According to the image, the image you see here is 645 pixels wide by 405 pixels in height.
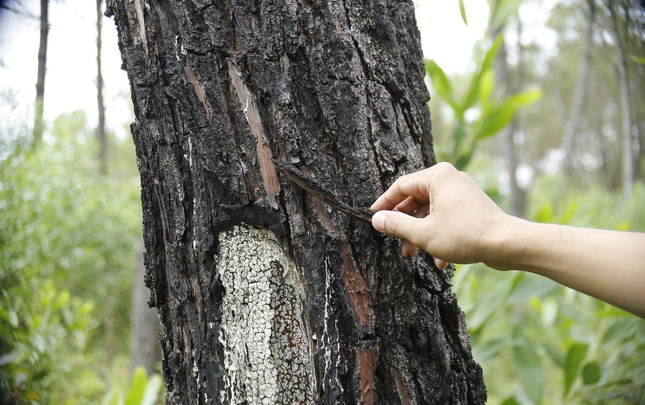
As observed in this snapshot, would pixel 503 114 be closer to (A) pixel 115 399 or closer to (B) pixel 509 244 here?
(B) pixel 509 244

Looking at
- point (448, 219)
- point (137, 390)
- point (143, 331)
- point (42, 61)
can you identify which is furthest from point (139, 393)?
point (143, 331)

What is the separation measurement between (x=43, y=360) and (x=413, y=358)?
169 cm

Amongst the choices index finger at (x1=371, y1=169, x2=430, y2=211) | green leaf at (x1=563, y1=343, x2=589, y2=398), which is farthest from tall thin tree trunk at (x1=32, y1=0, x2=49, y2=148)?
green leaf at (x1=563, y1=343, x2=589, y2=398)

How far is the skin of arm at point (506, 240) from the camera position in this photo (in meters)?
0.72

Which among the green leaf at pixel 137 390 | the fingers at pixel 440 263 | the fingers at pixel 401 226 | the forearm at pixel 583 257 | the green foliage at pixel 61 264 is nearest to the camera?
the forearm at pixel 583 257

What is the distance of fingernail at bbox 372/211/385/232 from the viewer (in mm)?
836

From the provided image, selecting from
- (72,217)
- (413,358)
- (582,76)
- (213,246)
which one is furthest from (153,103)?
(582,76)

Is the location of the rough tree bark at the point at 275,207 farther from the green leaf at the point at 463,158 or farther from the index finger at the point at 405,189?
the green leaf at the point at 463,158

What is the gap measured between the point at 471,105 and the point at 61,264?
3963 millimetres

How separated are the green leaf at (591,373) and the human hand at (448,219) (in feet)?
5.04

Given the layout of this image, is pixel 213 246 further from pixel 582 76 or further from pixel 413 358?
pixel 582 76

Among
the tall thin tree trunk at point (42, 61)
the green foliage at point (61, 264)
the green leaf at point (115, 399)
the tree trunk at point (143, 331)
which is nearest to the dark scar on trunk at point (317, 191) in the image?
the tall thin tree trunk at point (42, 61)

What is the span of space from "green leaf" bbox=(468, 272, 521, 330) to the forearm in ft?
3.93

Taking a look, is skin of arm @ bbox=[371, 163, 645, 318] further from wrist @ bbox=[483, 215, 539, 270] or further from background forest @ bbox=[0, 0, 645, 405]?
background forest @ bbox=[0, 0, 645, 405]
